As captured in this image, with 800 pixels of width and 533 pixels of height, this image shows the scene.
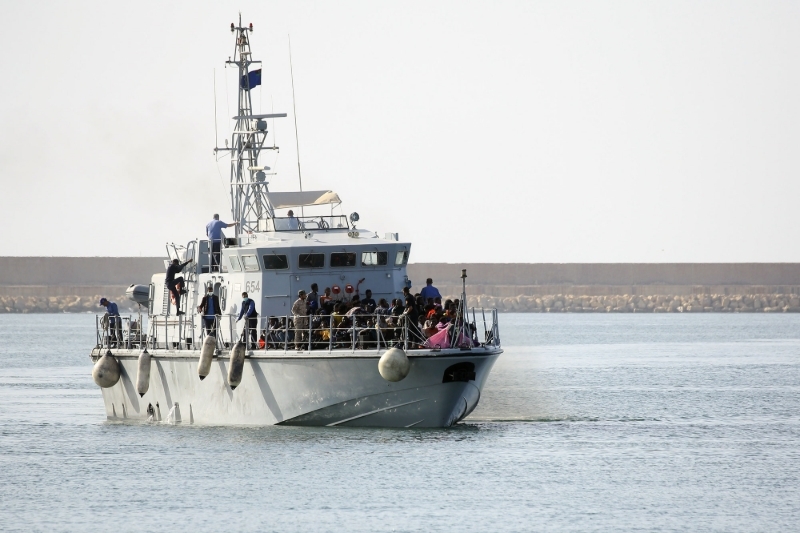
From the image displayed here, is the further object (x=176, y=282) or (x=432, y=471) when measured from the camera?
(x=176, y=282)

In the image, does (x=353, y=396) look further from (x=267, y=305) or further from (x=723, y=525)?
(x=723, y=525)

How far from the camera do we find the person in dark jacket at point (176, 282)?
3262 centimetres

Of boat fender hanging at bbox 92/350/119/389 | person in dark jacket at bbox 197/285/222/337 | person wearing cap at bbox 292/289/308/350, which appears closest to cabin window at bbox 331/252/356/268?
person wearing cap at bbox 292/289/308/350

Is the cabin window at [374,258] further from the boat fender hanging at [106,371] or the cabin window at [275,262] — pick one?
the boat fender hanging at [106,371]

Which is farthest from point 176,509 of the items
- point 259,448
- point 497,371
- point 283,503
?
point 497,371

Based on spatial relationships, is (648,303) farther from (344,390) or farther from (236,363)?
(344,390)

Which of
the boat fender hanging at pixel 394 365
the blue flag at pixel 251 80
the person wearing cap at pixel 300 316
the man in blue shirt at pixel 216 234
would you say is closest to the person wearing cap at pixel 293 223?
the man in blue shirt at pixel 216 234

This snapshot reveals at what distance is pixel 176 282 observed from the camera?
33125 millimetres

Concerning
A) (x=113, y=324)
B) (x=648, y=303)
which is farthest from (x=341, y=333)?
(x=648, y=303)

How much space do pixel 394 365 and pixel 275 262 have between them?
4531mm

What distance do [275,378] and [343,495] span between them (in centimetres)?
494

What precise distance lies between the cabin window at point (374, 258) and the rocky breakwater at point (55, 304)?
117 m

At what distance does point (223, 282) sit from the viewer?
31.6 metres

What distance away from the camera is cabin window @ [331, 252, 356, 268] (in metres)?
30.5
